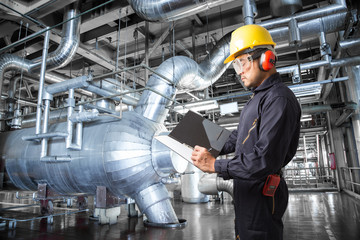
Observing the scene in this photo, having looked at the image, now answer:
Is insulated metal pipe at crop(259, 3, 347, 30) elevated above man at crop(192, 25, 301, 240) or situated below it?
above

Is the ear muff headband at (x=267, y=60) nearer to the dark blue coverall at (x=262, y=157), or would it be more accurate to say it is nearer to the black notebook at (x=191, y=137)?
the dark blue coverall at (x=262, y=157)

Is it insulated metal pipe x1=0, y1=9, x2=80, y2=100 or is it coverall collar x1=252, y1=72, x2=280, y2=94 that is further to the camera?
insulated metal pipe x1=0, y1=9, x2=80, y2=100

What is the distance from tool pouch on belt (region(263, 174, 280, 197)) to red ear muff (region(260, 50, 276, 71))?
621 mm

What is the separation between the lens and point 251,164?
1.16 metres

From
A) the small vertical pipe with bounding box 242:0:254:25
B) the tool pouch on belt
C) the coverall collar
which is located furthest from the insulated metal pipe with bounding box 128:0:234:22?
the tool pouch on belt

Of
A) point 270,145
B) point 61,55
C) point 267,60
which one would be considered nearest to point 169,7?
point 61,55

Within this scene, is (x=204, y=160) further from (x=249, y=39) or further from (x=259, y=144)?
(x=249, y=39)

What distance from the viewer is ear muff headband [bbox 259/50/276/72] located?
4.57ft

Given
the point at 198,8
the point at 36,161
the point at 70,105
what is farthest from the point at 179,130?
the point at 36,161

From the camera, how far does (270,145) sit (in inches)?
44.6

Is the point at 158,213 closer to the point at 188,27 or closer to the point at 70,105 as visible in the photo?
the point at 70,105

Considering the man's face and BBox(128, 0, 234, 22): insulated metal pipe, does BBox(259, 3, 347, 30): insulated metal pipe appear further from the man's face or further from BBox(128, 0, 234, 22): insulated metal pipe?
the man's face

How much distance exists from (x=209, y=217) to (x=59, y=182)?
11.4ft

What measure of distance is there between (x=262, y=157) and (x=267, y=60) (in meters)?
0.59
